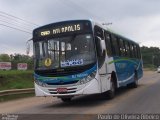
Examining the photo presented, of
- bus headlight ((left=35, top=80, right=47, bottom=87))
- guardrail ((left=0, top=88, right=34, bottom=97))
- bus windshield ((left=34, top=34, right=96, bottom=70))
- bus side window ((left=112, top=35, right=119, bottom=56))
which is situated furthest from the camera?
Result: guardrail ((left=0, top=88, right=34, bottom=97))

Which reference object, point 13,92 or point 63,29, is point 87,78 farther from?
point 13,92

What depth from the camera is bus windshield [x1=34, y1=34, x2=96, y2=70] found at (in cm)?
1534

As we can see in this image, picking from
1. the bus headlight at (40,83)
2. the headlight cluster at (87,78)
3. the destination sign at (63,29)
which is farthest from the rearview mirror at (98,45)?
the bus headlight at (40,83)

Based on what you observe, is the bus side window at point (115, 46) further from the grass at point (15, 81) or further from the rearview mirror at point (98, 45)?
the grass at point (15, 81)

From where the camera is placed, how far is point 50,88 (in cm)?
1569

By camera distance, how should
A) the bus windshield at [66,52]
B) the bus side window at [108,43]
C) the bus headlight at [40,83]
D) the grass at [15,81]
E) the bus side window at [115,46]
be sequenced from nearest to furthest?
1. the bus windshield at [66,52]
2. the bus headlight at [40,83]
3. the bus side window at [108,43]
4. the bus side window at [115,46]
5. the grass at [15,81]

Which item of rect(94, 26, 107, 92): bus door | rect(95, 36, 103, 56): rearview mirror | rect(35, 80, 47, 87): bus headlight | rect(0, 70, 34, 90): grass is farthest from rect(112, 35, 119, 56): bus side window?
rect(0, 70, 34, 90): grass

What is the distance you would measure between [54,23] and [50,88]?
2.68m

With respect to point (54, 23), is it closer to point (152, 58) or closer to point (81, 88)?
point (81, 88)

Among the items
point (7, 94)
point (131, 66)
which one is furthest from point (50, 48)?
point (131, 66)

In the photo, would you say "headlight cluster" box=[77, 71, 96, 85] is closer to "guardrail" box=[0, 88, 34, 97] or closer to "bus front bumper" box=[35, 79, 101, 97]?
"bus front bumper" box=[35, 79, 101, 97]

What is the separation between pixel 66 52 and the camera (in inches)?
612

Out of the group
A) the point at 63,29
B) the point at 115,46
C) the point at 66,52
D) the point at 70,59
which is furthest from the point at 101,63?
the point at 115,46

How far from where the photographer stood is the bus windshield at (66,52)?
15.3m
